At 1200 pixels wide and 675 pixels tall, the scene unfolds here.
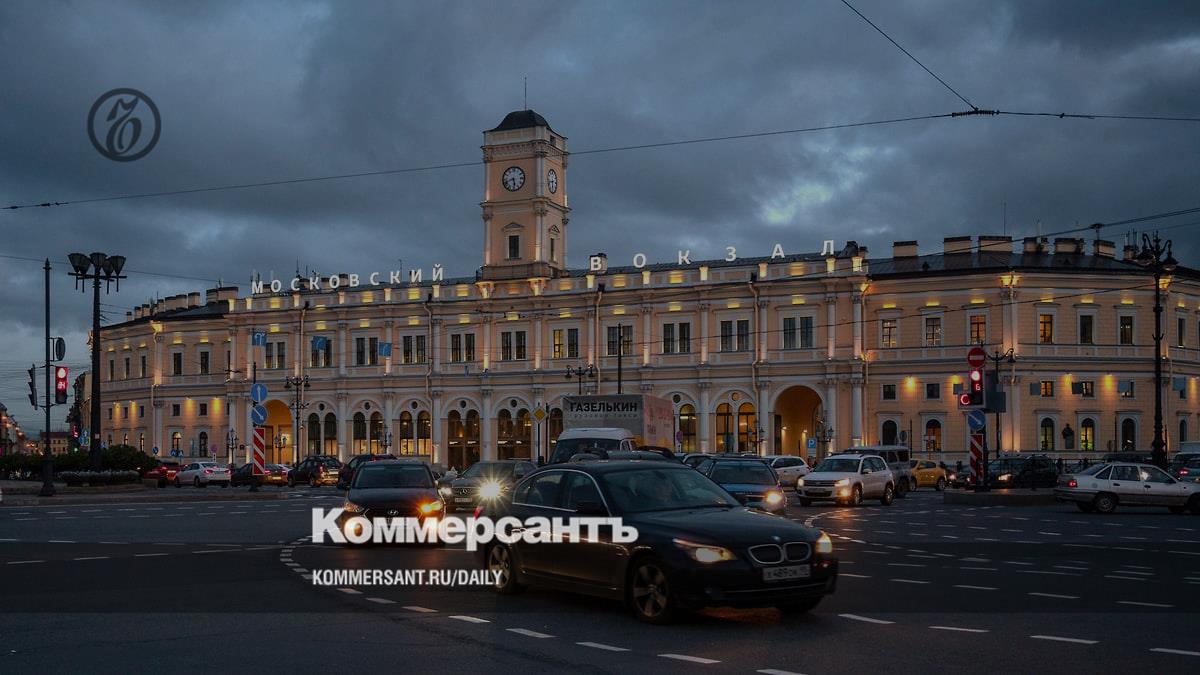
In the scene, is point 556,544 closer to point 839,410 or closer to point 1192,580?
point 1192,580

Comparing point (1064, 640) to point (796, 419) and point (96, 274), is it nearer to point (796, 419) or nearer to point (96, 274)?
point (96, 274)

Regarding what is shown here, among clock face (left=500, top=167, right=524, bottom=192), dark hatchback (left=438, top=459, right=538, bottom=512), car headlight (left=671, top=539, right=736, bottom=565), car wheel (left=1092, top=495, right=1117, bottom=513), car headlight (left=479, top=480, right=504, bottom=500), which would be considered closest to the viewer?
car headlight (left=671, top=539, right=736, bottom=565)

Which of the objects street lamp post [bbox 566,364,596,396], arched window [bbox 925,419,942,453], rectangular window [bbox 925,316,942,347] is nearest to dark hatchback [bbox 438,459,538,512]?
arched window [bbox 925,419,942,453]

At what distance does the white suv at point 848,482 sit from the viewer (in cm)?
3722

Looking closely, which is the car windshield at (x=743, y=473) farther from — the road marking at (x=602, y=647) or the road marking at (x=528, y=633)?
the road marking at (x=602, y=647)

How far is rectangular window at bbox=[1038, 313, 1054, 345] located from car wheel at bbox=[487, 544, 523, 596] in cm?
6262

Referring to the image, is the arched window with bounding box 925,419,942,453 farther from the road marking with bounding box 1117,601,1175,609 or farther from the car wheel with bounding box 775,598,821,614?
the car wheel with bounding box 775,598,821,614

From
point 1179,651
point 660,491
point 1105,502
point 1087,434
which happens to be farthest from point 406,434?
point 1179,651

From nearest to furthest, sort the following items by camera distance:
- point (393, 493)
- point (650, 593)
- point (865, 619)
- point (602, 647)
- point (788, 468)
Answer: point (602, 647)
point (650, 593)
point (865, 619)
point (393, 493)
point (788, 468)

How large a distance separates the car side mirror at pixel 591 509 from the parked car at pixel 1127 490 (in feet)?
82.6

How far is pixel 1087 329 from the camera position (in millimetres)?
70688

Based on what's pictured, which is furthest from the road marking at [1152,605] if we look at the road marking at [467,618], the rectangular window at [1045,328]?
the rectangular window at [1045,328]

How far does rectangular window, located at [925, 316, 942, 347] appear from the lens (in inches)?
2857

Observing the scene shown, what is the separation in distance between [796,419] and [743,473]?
Result: 5268 cm
